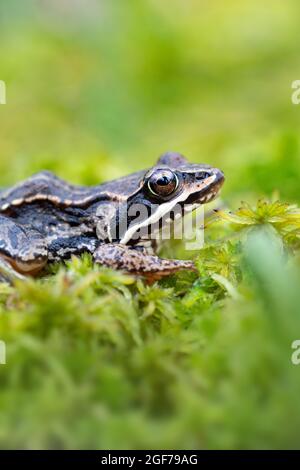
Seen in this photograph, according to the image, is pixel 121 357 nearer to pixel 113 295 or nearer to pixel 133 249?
pixel 113 295

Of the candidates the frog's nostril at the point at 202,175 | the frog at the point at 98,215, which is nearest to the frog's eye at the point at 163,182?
the frog at the point at 98,215

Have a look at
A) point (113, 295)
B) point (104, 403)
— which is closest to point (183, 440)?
point (104, 403)

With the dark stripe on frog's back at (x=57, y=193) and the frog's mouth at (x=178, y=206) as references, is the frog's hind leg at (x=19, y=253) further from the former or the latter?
the frog's mouth at (x=178, y=206)
